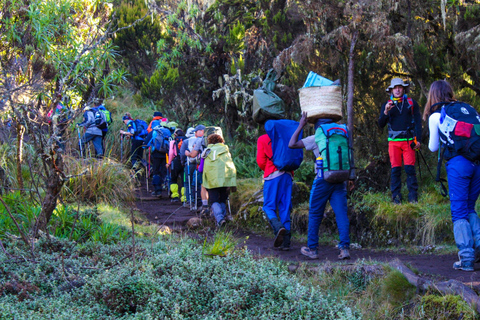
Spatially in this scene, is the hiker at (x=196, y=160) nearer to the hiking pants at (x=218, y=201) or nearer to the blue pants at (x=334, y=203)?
the hiking pants at (x=218, y=201)

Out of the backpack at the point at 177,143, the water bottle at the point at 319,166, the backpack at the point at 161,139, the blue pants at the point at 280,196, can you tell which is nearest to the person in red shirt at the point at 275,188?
the blue pants at the point at 280,196

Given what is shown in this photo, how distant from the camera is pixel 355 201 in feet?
27.0

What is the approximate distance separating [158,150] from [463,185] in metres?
8.51

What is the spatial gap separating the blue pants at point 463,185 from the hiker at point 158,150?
8.27 m

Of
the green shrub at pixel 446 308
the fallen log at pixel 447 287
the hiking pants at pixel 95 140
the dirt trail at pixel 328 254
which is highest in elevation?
the hiking pants at pixel 95 140

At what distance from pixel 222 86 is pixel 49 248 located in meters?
9.73

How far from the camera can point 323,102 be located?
20.0 ft

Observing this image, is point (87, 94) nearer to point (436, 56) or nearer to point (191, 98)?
point (191, 98)

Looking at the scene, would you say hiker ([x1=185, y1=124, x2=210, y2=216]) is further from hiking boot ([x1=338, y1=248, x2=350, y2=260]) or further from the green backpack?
hiking boot ([x1=338, y1=248, x2=350, y2=260])

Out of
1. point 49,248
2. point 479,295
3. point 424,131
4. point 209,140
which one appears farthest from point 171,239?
point 424,131

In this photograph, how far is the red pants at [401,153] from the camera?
7441mm

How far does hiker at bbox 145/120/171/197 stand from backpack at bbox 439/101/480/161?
8221 millimetres

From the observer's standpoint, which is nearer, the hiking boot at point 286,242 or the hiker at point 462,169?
the hiker at point 462,169

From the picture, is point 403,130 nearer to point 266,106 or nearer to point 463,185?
point 266,106
